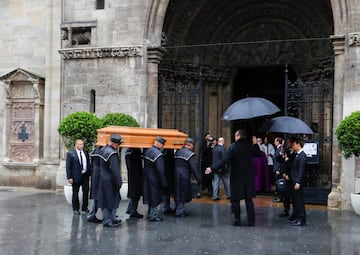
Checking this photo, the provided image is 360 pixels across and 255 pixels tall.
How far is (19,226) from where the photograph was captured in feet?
32.5

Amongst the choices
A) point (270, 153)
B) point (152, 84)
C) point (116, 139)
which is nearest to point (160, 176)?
point (116, 139)

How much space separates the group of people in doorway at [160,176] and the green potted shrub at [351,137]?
1363 millimetres

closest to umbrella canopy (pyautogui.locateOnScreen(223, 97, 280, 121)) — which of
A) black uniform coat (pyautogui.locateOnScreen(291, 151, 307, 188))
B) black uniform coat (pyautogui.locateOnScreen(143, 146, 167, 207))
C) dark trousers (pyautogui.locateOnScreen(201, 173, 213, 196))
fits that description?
black uniform coat (pyautogui.locateOnScreen(291, 151, 307, 188))

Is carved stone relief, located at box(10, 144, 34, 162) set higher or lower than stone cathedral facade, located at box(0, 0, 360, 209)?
lower

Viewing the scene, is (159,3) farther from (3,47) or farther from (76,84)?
(3,47)

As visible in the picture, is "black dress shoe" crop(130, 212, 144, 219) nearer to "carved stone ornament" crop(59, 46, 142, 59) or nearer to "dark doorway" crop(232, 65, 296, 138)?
"carved stone ornament" crop(59, 46, 142, 59)

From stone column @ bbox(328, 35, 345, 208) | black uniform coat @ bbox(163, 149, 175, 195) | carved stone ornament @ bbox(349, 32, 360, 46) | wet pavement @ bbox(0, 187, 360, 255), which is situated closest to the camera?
wet pavement @ bbox(0, 187, 360, 255)

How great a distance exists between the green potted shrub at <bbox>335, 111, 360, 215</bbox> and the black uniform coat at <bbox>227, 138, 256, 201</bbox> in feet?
8.13

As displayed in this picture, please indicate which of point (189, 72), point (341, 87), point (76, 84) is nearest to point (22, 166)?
point (76, 84)

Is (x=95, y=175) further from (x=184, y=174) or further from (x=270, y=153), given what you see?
(x=270, y=153)

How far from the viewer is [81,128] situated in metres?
13.0

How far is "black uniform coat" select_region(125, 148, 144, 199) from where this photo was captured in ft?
36.0

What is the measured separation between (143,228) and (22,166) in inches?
295

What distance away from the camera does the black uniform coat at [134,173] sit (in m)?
11.0
